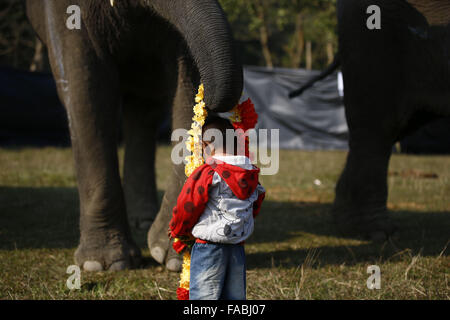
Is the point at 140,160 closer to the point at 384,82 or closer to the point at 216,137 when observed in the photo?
the point at 384,82

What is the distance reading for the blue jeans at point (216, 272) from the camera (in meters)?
2.52

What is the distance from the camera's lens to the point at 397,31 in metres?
4.50

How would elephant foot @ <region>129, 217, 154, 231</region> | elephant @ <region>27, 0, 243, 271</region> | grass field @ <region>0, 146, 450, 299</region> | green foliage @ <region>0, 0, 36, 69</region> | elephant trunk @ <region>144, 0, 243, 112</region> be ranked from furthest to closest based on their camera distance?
green foliage @ <region>0, 0, 36, 69</region>, elephant foot @ <region>129, 217, 154, 231</region>, elephant @ <region>27, 0, 243, 271</region>, grass field @ <region>0, 146, 450, 299</region>, elephant trunk @ <region>144, 0, 243, 112</region>

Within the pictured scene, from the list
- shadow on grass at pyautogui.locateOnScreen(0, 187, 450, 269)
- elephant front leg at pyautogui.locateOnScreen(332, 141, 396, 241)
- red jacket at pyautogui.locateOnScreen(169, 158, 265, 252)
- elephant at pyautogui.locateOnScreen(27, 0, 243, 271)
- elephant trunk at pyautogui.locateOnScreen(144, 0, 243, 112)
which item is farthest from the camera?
elephant front leg at pyautogui.locateOnScreen(332, 141, 396, 241)

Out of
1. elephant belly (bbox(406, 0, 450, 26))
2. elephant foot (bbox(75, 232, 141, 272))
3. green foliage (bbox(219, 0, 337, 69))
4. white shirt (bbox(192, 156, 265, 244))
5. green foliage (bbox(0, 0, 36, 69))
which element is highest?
green foliage (bbox(219, 0, 337, 69))

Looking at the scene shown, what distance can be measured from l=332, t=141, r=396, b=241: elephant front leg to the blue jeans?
253cm

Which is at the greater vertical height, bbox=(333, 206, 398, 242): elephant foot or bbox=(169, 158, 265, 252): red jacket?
bbox=(169, 158, 265, 252): red jacket

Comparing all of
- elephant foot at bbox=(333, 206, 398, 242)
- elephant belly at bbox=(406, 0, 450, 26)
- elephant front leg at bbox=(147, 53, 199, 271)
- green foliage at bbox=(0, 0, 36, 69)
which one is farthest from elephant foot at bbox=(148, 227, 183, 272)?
green foliage at bbox=(0, 0, 36, 69)

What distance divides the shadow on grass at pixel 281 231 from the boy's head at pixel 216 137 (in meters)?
1.45

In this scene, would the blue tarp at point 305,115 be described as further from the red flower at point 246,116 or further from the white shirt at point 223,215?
the white shirt at point 223,215

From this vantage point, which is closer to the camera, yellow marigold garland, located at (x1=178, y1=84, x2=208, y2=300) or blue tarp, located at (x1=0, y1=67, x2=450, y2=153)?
yellow marigold garland, located at (x1=178, y1=84, x2=208, y2=300)

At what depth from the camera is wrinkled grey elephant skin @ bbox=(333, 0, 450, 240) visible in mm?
4410

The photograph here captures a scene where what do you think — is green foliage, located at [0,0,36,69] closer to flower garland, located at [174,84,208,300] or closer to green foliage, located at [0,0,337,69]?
green foliage, located at [0,0,337,69]

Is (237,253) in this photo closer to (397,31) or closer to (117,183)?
(117,183)
